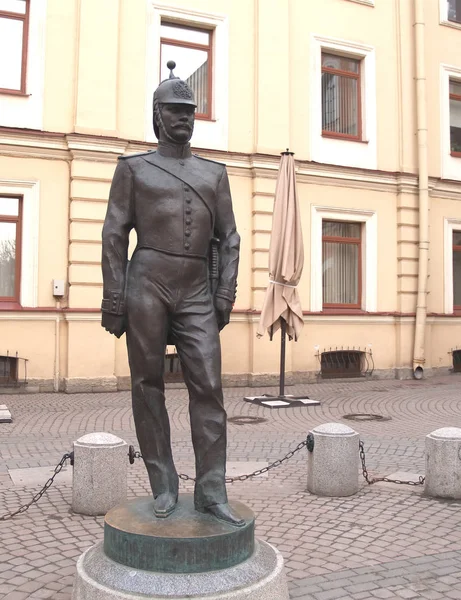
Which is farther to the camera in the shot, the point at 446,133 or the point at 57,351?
the point at 446,133

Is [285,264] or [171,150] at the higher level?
[285,264]

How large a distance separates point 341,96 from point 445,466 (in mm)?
12051

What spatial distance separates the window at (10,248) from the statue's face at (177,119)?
31.2 ft

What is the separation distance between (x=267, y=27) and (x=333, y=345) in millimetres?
7267

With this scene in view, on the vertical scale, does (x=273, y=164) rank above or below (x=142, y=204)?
above

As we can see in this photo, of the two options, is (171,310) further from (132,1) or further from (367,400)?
(132,1)

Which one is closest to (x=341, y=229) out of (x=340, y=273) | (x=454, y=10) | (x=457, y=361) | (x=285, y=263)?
(x=340, y=273)

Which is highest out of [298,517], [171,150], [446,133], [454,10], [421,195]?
[454,10]

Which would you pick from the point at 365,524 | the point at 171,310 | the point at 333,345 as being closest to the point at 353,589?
the point at 365,524

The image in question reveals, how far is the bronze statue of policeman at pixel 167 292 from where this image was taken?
3.60 meters

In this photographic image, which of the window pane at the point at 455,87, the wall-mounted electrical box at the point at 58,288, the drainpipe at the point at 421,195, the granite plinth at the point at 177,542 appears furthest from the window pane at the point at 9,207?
the window pane at the point at 455,87

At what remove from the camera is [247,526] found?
3.35m

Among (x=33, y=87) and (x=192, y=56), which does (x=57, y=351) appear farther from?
(x=192, y=56)

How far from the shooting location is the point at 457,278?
17.1 m
